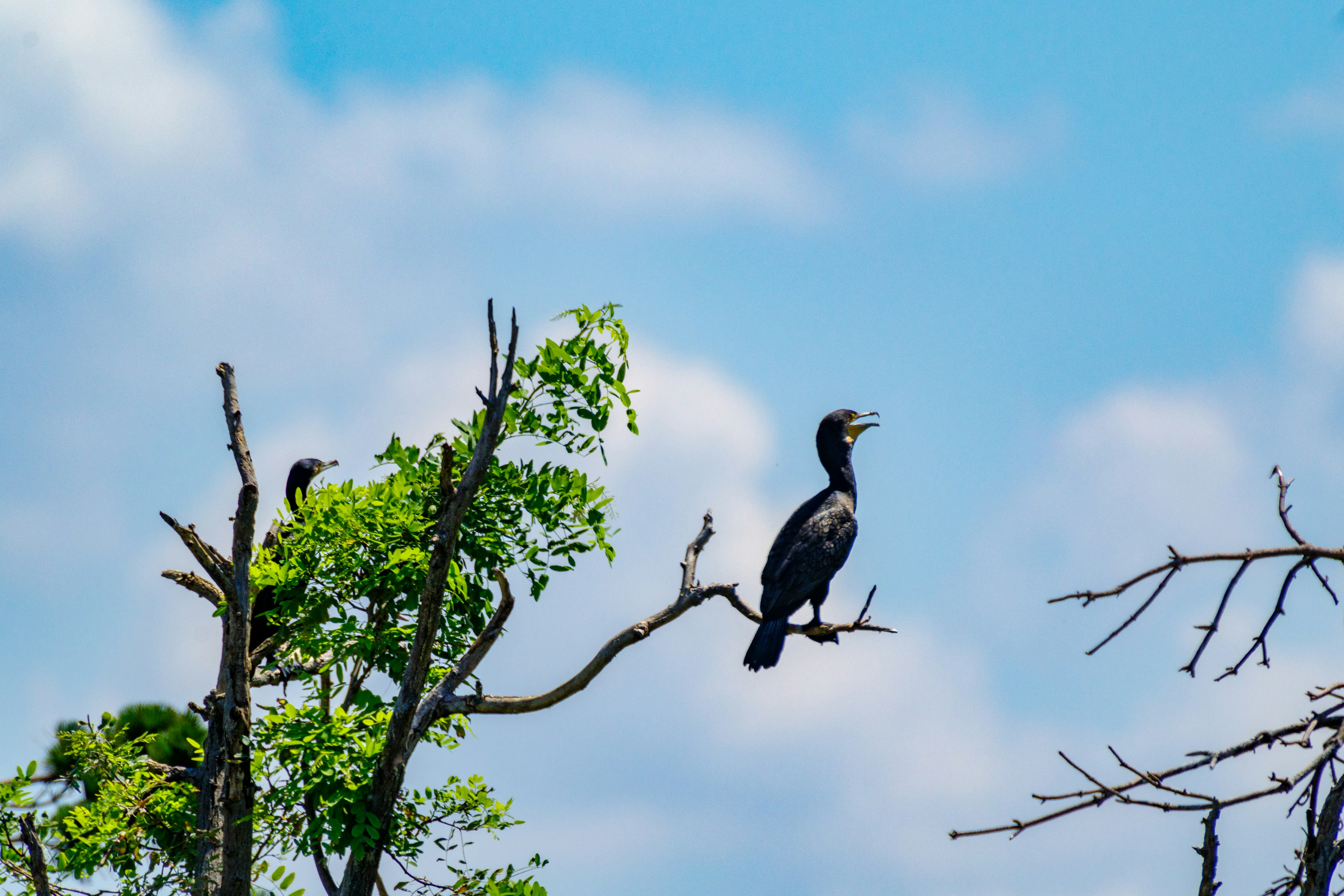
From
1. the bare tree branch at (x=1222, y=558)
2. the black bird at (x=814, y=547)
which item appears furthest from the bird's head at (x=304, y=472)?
the bare tree branch at (x=1222, y=558)

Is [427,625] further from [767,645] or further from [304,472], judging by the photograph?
[304,472]

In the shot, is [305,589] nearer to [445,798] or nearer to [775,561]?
[445,798]

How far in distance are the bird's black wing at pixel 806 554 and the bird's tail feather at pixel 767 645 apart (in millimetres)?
75

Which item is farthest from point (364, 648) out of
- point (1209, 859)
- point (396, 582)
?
point (1209, 859)

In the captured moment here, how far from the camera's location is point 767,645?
7.64m

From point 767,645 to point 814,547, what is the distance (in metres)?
0.98

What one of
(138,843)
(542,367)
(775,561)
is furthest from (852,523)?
(138,843)

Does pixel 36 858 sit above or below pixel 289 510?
below

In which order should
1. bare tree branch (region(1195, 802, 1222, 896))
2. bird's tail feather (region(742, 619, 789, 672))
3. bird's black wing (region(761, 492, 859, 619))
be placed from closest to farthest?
bare tree branch (region(1195, 802, 1222, 896)) → bird's tail feather (region(742, 619, 789, 672)) → bird's black wing (region(761, 492, 859, 619))

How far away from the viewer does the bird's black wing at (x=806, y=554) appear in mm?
7945

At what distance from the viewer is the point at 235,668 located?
6.27m

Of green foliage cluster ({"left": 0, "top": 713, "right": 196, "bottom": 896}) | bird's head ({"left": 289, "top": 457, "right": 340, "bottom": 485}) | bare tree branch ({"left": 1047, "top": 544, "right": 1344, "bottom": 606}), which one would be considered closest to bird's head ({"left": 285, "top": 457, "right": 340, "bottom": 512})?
bird's head ({"left": 289, "top": 457, "right": 340, "bottom": 485})

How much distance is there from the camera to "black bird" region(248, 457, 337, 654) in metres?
7.82

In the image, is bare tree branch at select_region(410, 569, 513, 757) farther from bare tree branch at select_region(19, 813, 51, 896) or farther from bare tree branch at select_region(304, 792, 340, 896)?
bare tree branch at select_region(19, 813, 51, 896)
